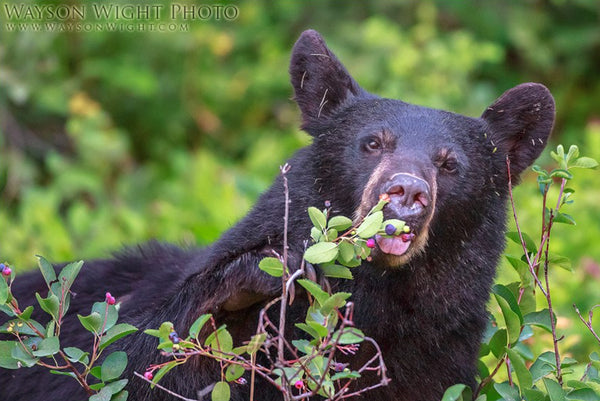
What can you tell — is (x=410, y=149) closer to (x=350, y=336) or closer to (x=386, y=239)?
(x=386, y=239)

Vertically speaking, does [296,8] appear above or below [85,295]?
above

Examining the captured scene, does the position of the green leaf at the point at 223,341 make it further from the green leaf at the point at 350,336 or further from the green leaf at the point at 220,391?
the green leaf at the point at 350,336

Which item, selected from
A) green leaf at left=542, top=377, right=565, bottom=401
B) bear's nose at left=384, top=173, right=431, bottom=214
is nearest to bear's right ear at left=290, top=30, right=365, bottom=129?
bear's nose at left=384, top=173, right=431, bottom=214

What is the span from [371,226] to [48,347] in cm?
109

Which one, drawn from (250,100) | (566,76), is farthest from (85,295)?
Answer: (566,76)

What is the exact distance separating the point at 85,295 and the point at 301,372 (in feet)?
5.57

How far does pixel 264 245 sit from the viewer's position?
374 centimetres

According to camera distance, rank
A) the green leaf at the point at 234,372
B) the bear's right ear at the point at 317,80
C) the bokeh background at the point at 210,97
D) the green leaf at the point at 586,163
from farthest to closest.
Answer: the bokeh background at the point at 210,97 → the bear's right ear at the point at 317,80 → the green leaf at the point at 586,163 → the green leaf at the point at 234,372

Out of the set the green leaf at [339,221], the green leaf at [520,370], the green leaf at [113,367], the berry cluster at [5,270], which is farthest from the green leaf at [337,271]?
the berry cluster at [5,270]

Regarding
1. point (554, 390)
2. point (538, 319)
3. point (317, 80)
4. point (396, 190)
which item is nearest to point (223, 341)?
point (396, 190)

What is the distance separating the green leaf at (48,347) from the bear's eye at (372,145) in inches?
56.5

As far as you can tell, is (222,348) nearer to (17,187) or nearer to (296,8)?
(17,187)

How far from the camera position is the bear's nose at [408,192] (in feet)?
11.4

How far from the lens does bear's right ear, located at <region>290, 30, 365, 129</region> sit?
4.31 meters
